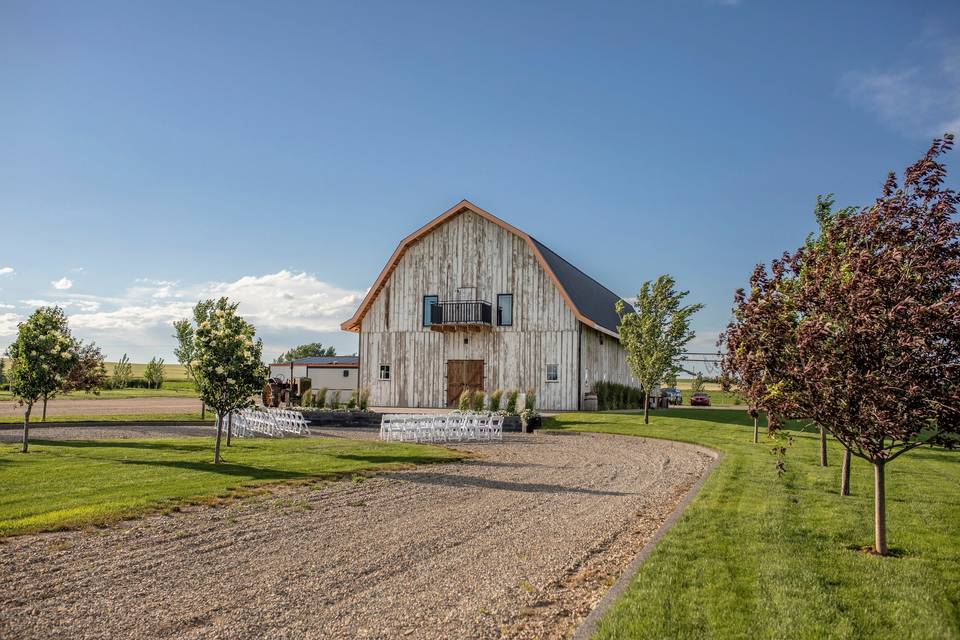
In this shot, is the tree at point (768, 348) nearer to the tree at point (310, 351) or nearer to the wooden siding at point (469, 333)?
the wooden siding at point (469, 333)

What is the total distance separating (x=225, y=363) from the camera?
1360cm

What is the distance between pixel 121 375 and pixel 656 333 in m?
55.7

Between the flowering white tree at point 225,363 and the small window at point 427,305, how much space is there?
19279 millimetres

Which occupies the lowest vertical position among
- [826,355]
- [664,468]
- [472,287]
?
[664,468]

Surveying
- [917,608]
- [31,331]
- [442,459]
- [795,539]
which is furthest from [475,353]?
[917,608]

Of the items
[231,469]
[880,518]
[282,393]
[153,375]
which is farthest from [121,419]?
[153,375]

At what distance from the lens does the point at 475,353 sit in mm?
32250

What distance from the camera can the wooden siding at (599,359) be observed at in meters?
31.4

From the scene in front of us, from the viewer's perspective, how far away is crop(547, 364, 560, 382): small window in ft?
101

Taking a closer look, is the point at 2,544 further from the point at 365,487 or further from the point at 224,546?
the point at 365,487

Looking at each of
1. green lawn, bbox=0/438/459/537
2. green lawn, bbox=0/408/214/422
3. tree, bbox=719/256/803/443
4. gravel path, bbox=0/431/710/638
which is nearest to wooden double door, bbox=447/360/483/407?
green lawn, bbox=0/408/214/422

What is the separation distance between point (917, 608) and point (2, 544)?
8.36 metres

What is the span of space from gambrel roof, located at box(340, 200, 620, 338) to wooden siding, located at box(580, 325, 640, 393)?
29.8 inches

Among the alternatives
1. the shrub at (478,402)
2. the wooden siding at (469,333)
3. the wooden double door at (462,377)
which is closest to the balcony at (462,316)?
Answer: the wooden siding at (469,333)
